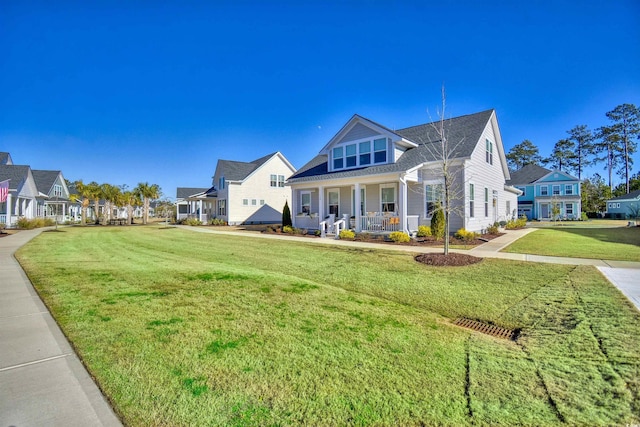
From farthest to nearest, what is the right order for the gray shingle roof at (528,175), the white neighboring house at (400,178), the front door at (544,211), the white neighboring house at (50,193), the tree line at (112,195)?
the gray shingle roof at (528,175)
the front door at (544,211)
the white neighboring house at (50,193)
the tree line at (112,195)
the white neighboring house at (400,178)

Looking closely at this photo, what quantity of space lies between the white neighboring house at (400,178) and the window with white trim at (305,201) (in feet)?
0.15

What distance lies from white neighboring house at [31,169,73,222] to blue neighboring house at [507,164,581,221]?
62.0m

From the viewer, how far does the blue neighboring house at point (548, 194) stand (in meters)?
39.6

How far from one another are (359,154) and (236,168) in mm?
18928

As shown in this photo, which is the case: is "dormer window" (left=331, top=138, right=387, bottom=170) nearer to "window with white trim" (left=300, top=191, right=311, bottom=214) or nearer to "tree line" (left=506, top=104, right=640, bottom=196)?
"window with white trim" (left=300, top=191, right=311, bottom=214)

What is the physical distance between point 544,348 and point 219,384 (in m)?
4.06

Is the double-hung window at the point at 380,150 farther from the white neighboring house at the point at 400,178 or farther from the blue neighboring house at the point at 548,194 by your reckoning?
the blue neighboring house at the point at 548,194

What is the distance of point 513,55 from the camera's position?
16.4 m

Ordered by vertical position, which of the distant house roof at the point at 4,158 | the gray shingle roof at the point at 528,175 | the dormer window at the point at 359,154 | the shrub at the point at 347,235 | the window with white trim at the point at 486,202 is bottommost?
the shrub at the point at 347,235

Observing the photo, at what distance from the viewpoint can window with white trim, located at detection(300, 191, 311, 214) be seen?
2181cm

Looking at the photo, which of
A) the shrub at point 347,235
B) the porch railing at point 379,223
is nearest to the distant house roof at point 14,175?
the shrub at point 347,235

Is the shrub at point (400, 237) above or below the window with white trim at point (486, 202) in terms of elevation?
below

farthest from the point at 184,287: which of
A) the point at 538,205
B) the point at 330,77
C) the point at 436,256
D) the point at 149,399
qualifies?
the point at 538,205

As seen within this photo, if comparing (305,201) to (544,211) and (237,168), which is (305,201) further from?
(544,211)
